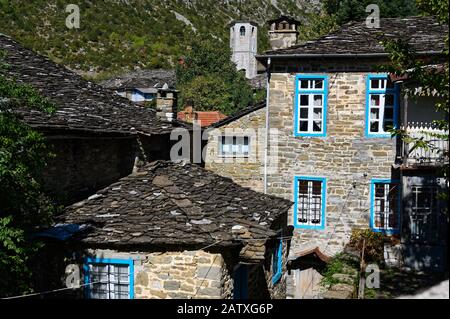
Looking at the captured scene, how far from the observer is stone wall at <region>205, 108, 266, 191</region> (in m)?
18.7

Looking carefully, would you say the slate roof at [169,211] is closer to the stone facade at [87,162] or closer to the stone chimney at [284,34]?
the stone facade at [87,162]

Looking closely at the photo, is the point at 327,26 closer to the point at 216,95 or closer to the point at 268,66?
the point at 216,95

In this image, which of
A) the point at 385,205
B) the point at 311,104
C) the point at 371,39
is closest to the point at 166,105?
the point at 311,104

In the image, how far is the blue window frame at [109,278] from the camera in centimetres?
1010

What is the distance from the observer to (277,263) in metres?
15.0

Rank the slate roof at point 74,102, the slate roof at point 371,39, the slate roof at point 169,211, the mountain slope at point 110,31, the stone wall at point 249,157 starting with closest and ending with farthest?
1. the slate roof at point 169,211
2. the slate roof at point 74,102
3. the slate roof at point 371,39
4. the stone wall at point 249,157
5. the mountain slope at point 110,31

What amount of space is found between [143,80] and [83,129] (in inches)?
1317

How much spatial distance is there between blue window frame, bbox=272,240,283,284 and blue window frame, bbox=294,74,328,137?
4108 millimetres

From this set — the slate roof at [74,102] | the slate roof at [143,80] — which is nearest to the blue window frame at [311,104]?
the slate roof at [74,102]

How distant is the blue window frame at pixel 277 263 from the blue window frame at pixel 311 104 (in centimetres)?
411

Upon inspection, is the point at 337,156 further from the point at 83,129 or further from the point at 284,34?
the point at 83,129

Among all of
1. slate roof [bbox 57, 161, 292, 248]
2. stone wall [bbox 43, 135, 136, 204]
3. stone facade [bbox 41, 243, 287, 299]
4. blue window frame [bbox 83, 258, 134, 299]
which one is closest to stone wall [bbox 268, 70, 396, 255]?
slate roof [bbox 57, 161, 292, 248]
